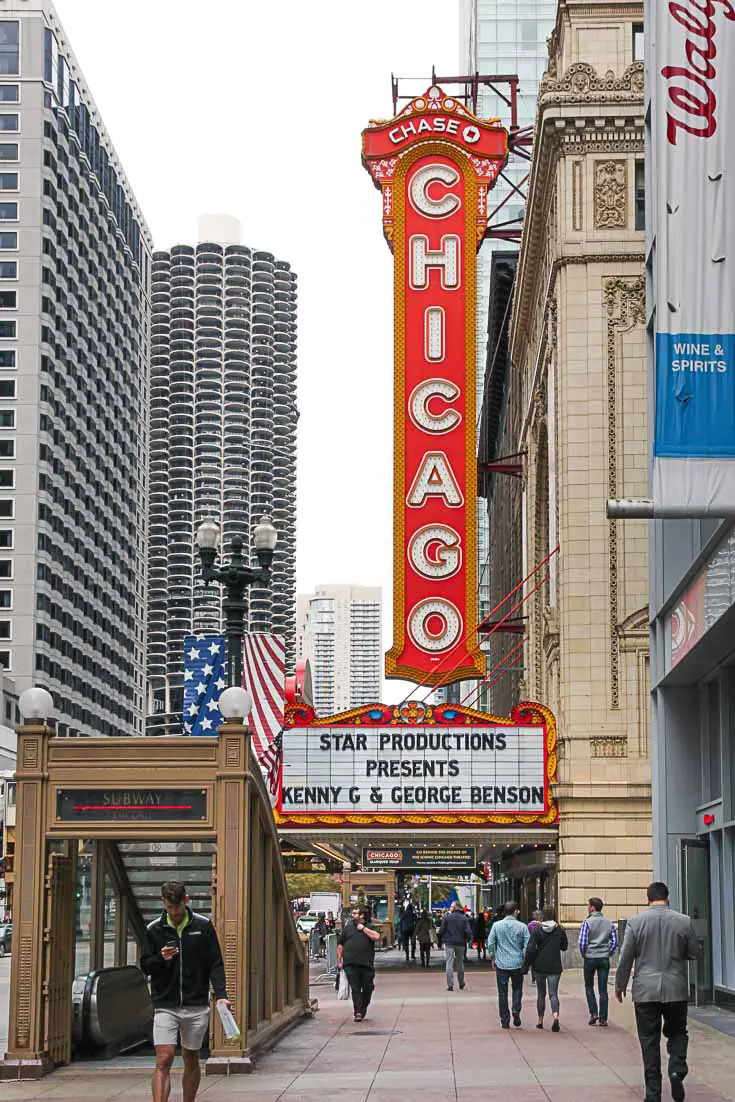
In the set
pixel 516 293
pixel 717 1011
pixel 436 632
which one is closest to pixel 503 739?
pixel 436 632

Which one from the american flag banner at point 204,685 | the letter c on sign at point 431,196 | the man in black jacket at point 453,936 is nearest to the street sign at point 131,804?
the american flag banner at point 204,685

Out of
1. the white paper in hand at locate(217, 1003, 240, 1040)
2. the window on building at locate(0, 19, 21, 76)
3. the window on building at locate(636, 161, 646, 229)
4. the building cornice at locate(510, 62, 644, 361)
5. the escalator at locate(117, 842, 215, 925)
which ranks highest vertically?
the window on building at locate(0, 19, 21, 76)

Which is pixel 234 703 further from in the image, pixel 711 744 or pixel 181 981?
pixel 711 744

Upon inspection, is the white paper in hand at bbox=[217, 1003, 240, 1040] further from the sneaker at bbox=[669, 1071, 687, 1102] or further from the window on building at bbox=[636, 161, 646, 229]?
the window on building at bbox=[636, 161, 646, 229]

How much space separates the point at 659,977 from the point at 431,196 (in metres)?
40.9

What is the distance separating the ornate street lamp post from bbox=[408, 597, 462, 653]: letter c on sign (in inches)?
799

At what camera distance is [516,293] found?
5709cm

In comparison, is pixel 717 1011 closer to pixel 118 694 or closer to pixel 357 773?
pixel 357 773

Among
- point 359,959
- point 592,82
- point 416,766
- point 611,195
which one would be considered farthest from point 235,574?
point 592,82

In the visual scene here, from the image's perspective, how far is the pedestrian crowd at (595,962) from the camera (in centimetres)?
1372

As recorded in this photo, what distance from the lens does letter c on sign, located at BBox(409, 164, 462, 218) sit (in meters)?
51.5

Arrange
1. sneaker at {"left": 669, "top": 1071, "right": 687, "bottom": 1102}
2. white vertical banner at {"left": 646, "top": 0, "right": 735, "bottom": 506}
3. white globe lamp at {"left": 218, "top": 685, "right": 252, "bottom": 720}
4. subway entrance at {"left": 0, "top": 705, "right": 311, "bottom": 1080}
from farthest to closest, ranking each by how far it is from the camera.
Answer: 1. white globe lamp at {"left": 218, "top": 685, "right": 252, "bottom": 720}
2. subway entrance at {"left": 0, "top": 705, "right": 311, "bottom": 1080}
3. white vertical banner at {"left": 646, "top": 0, "right": 735, "bottom": 506}
4. sneaker at {"left": 669, "top": 1071, "right": 687, "bottom": 1102}

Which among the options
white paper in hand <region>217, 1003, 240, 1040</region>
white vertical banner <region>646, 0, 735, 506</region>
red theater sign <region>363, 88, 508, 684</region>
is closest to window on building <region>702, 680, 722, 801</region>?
white vertical banner <region>646, 0, 735, 506</region>

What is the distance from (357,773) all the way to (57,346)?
106 metres
